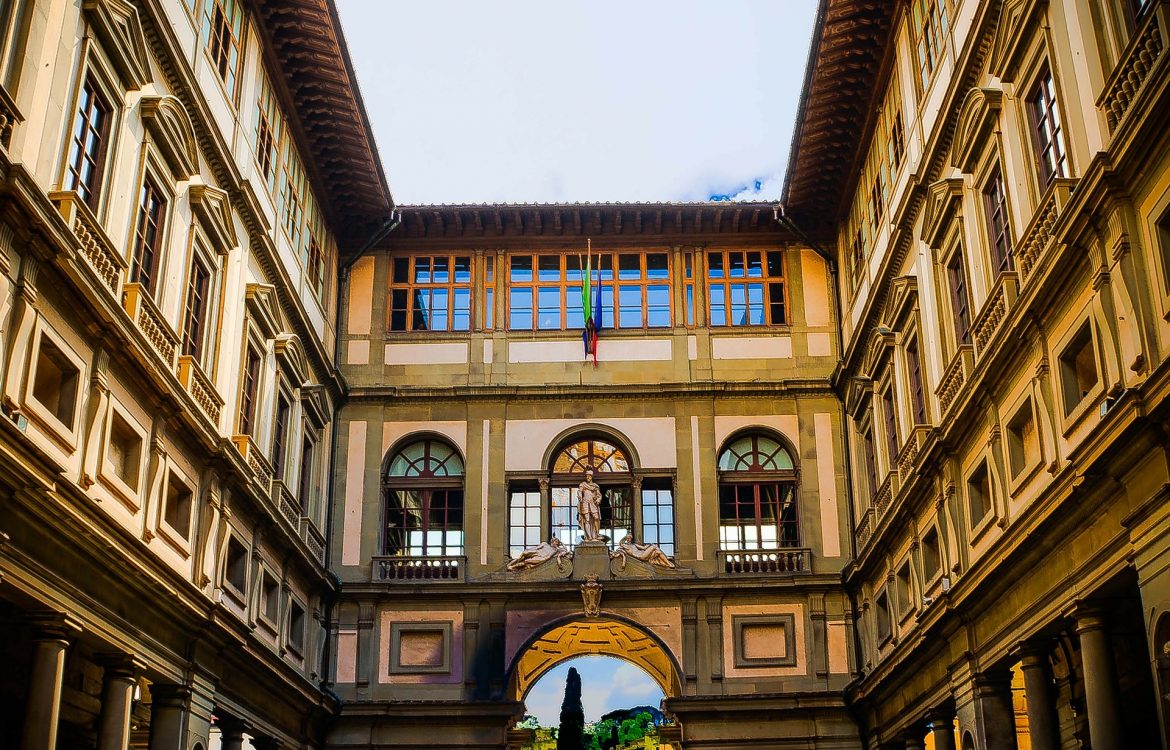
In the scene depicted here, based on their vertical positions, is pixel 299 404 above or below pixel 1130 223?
above

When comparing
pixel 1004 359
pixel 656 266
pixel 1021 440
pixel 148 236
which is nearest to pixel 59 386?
pixel 148 236

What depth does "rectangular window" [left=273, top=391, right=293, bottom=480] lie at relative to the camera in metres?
29.7

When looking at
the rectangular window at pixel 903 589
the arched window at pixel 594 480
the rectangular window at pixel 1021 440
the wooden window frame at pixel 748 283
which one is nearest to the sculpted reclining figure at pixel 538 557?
the arched window at pixel 594 480

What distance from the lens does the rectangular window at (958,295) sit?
2397cm

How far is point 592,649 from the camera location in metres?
38.2

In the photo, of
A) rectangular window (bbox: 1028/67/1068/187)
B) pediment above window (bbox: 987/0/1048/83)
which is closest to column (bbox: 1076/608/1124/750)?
rectangular window (bbox: 1028/67/1068/187)

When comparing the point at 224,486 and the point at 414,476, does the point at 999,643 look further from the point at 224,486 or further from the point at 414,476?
the point at 414,476

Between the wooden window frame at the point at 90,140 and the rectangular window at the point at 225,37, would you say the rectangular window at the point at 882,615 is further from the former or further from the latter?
the wooden window frame at the point at 90,140

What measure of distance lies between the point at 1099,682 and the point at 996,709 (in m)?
5.61

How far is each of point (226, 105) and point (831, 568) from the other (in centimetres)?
1760

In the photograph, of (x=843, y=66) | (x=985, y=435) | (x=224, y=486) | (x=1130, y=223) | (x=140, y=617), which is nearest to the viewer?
(x=1130, y=223)

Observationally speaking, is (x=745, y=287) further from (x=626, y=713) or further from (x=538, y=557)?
(x=626, y=713)

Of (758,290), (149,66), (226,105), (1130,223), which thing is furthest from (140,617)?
(758,290)

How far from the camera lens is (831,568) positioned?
33.4 m
